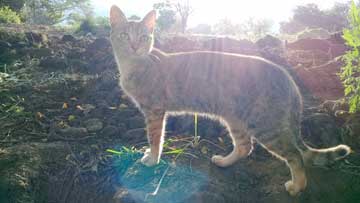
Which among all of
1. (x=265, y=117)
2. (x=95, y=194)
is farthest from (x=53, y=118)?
(x=265, y=117)

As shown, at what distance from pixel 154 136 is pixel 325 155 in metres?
1.60

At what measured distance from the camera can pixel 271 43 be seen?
24.0ft

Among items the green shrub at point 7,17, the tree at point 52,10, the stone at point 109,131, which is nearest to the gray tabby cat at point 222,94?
the stone at point 109,131

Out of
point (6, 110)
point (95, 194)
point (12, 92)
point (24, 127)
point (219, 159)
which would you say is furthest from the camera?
point (12, 92)

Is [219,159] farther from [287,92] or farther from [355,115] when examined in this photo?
[355,115]

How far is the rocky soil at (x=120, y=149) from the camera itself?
9.77ft

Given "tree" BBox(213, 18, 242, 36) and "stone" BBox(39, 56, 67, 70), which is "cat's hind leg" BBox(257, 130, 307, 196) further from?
"tree" BBox(213, 18, 242, 36)

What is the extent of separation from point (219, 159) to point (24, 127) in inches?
83.5

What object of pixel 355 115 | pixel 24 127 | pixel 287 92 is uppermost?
pixel 287 92

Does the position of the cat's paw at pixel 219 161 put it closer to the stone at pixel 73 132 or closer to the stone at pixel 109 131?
the stone at pixel 109 131

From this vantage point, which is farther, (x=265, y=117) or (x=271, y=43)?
(x=271, y=43)

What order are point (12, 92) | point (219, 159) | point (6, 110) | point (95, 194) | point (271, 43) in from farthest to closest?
point (271, 43)
point (12, 92)
point (6, 110)
point (219, 159)
point (95, 194)

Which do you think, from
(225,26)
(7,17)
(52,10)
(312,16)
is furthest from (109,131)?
(312,16)

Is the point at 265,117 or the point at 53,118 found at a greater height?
the point at 265,117
